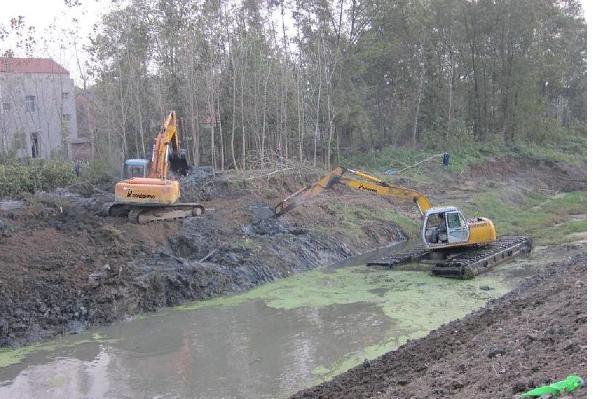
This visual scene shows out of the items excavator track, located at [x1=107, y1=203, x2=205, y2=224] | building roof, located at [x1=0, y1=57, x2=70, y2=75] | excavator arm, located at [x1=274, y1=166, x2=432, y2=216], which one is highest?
building roof, located at [x1=0, y1=57, x2=70, y2=75]

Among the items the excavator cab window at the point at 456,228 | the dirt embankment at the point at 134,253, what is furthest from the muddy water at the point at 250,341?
the excavator cab window at the point at 456,228

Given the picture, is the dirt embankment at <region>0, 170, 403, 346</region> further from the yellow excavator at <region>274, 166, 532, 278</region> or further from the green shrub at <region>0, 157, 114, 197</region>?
the yellow excavator at <region>274, 166, 532, 278</region>

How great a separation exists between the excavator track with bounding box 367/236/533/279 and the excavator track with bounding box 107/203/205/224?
5.85 m

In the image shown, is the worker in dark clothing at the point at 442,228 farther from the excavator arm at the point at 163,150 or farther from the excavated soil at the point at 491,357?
the excavator arm at the point at 163,150

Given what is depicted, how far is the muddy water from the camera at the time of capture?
1034 centimetres

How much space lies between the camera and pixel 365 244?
21.9 metres

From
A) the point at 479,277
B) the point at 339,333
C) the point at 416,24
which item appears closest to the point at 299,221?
the point at 479,277

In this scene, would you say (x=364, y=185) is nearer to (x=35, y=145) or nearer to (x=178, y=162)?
(x=178, y=162)

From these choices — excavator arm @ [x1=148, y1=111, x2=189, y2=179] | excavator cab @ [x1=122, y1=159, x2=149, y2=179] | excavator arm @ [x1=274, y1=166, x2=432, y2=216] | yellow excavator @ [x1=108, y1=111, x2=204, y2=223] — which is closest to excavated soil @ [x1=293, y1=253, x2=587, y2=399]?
excavator arm @ [x1=274, y1=166, x2=432, y2=216]

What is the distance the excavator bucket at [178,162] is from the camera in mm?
18812

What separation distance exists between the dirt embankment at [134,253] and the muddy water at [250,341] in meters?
0.62

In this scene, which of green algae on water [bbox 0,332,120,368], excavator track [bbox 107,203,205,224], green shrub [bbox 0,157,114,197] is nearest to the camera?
green algae on water [bbox 0,332,120,368]

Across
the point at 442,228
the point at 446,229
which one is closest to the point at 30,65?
the point at 442,228

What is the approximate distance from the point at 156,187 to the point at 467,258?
339 inches
